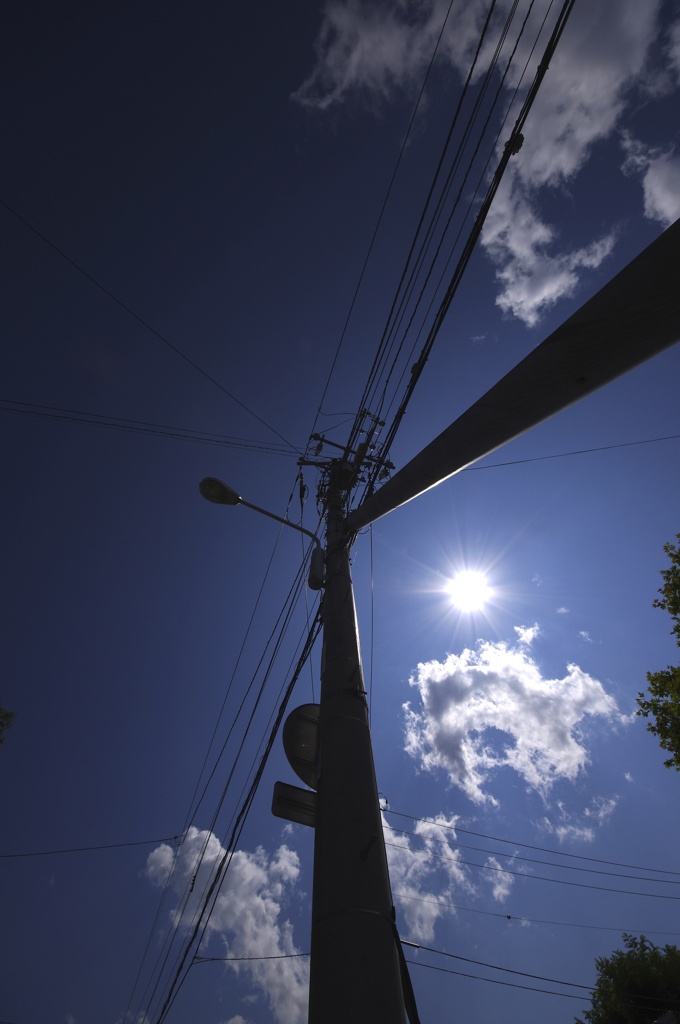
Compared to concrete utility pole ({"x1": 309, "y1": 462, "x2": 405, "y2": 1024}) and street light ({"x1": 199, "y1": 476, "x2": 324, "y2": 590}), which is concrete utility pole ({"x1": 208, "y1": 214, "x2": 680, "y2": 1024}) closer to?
concrete utility pole ({"x1": 309, "y1": 462, "x2": 405, "y2": 1024})

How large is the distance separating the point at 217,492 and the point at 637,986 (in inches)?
811

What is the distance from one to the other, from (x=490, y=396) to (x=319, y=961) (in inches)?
95.4

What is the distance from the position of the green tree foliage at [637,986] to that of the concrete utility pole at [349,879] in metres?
18.1

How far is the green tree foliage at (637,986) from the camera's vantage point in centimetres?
1323

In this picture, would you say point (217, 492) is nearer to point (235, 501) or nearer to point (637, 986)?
point (235, 501)

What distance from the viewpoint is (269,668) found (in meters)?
7.98

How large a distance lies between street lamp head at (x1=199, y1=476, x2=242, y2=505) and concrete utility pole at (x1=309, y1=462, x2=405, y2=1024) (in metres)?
2.30

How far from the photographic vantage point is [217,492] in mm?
4695

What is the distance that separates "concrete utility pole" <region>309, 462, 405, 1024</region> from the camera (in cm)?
160

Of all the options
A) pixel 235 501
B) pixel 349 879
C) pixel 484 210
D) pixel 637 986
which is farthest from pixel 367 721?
pixel 637 986

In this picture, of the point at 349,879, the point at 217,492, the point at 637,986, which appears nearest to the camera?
the point at 349,879

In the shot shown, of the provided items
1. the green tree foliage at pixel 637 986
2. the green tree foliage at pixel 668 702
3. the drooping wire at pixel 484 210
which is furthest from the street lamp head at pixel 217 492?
the green tree foliage at pixel 637 986

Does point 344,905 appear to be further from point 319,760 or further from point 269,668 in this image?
point 269,668

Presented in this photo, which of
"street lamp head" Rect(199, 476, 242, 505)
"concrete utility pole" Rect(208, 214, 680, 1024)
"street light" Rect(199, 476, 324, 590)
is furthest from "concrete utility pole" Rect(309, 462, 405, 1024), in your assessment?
"street lamp head" Rect(199, 476, 242, 505)
